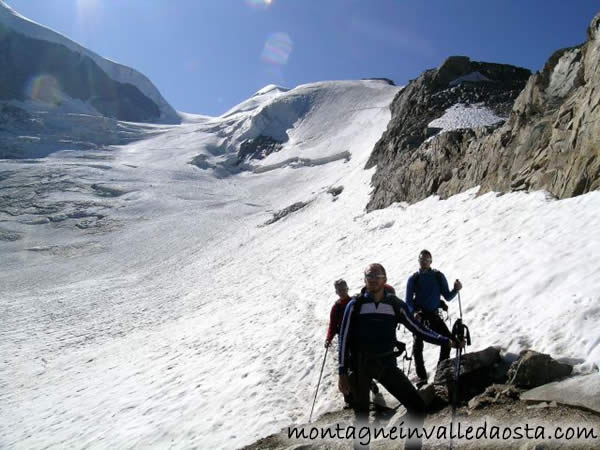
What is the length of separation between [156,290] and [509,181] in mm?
21522

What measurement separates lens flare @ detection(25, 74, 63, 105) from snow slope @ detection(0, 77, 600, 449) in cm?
10757

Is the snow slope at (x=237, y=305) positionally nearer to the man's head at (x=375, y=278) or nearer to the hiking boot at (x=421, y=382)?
the hiking boot at (x=421, y=382)

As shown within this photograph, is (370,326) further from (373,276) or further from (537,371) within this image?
(537,371)

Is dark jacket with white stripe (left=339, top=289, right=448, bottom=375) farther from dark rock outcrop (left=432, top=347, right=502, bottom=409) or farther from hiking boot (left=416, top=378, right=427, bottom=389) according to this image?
hiking boot (left=416, top=378, right=427, bottom=389)

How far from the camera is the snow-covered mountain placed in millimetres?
7141

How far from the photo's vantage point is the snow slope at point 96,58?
148250 millimetres

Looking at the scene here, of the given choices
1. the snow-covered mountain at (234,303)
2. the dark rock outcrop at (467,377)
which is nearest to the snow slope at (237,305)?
the snow-covered mountain at (234,303)

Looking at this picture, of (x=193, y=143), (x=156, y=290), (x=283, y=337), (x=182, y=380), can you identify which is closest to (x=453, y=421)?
(x=283, y=337)

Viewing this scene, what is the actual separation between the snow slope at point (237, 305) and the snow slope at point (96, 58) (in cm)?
14475

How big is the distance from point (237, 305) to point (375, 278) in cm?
1313

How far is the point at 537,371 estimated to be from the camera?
16.3ft

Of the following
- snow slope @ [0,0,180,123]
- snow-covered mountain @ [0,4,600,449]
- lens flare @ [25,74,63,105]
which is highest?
snow slope @ [0,0,180,123]

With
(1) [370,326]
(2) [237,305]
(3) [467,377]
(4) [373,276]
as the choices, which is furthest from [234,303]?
(4) [373,276]

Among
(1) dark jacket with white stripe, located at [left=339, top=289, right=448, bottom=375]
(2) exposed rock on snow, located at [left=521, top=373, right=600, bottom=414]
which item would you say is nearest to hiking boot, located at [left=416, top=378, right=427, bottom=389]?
(2) exposed rock on snow, located at [left=521, top=373, right=600, bottom=414]
